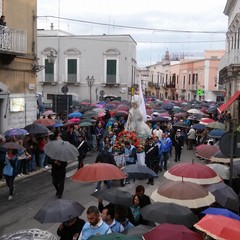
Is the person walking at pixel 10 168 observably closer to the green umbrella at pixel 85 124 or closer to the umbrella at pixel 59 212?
the umbrella at pixel 59 212

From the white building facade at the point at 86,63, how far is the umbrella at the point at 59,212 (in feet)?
122

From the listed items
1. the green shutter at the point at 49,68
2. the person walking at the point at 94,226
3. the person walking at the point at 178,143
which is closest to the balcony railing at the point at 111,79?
the green shutter at the point at 49,68

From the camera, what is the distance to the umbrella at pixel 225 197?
714 cm

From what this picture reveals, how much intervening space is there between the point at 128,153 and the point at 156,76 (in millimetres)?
80748

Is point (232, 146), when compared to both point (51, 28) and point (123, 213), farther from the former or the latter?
point (51, 28)

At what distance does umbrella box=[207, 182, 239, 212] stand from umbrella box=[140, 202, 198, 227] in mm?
1322

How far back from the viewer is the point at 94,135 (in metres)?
19.1

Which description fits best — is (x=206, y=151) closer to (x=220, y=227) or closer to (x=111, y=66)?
(x=220, y=227)

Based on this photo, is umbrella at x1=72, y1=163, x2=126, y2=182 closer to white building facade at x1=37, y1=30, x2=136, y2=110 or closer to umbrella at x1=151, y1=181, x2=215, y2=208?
umbrella at x1=151, y1=181, x2=215, y2=208

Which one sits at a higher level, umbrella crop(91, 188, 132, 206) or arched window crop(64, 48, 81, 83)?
arched window crop(64, 48, 81, 83)

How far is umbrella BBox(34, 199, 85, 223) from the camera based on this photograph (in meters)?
6.01

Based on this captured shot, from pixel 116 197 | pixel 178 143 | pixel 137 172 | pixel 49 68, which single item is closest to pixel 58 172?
pixel 137 172

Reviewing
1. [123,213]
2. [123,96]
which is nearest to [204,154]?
[123,213]

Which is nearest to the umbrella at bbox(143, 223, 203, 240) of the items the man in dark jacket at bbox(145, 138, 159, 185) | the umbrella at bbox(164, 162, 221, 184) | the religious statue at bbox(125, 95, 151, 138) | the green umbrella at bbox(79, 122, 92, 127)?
the umbrella at bbox(164, 162, 221, 184)
